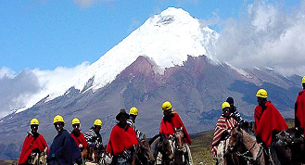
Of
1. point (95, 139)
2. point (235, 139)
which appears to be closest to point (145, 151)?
point (235, 139)

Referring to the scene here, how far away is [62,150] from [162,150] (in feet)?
13.1

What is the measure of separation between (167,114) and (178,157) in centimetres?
245

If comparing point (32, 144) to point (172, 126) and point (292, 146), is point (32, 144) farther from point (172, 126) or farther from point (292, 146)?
point (292, 146)

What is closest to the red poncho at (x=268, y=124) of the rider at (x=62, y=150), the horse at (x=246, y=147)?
the horse at (x=246, y=147)

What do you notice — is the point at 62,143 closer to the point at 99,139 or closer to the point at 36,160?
the point at 36,160

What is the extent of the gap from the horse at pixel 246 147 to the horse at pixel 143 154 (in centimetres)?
285

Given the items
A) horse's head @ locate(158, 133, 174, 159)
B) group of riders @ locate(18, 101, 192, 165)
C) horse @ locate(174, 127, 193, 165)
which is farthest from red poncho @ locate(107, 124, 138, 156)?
horse @ locate(174, 127, 193, 165)

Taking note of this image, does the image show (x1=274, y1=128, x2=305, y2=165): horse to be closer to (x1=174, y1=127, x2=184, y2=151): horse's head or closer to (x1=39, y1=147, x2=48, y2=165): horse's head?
(x1=174, y1=127, x2=184, y2=151): horse's head

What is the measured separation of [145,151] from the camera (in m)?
17.7

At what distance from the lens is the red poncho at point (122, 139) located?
18.5m

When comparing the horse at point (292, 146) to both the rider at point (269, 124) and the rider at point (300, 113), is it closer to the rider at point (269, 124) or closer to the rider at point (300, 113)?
the rider at point (300, 113)

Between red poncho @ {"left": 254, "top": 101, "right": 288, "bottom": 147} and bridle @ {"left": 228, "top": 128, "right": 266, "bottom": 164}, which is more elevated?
red poncho @ {"left": 254, "top": 101, "right": 288, "bottom": 147}

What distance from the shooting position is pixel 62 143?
17.3 m

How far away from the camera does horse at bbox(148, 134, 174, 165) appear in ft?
62.1
